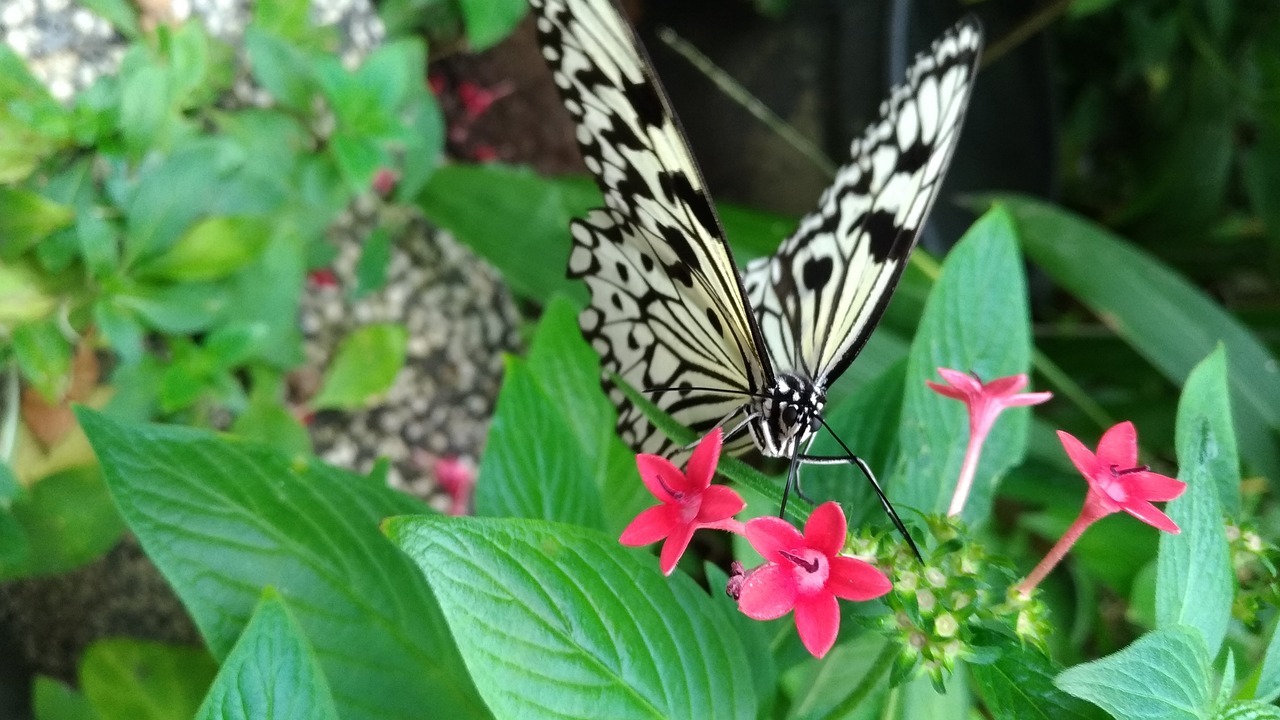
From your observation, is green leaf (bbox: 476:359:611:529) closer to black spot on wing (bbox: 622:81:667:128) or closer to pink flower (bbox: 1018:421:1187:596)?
black spot on wing (bbox: 622:81:667:128)

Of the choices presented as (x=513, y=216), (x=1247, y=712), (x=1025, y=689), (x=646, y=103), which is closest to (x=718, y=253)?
(x=646, y=103)

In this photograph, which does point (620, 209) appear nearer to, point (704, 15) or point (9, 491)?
point (9, 491)

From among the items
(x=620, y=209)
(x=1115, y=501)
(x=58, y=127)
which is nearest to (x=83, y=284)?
(x=58, y=127)

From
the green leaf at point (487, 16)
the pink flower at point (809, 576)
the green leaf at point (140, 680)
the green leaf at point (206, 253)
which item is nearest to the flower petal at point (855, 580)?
the pink flower at point (809, 576)

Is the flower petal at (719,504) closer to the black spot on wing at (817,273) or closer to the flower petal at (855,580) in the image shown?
the flower petal at (855,580)

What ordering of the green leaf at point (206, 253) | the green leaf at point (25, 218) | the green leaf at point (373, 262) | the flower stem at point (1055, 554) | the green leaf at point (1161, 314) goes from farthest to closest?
the green leaf at point (1161, 314) → the green leaf at point (373, 262) → the green leaf at point (206, 253) → the green leaf at point (25, 218) → the flower stem at point (1055, 554)

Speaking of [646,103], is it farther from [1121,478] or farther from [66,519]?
[66,519]
